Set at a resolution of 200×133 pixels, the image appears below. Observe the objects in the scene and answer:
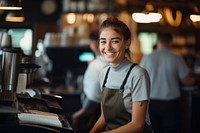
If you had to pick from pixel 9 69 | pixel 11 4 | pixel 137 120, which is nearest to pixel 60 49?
pixel 11 4

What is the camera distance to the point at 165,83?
23.7 ft

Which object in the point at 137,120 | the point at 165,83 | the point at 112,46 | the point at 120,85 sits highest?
the point at 112,46

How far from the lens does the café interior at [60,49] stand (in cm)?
381

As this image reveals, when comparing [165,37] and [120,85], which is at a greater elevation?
[120,85]

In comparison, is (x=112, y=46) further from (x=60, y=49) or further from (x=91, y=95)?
(x=60, y=49)

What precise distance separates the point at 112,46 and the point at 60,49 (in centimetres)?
599

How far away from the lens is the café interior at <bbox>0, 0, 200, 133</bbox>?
3.81m

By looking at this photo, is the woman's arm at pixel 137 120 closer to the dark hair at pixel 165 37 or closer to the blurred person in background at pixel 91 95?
the blurred person in background at pixel 91 95

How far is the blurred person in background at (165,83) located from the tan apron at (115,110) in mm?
3534

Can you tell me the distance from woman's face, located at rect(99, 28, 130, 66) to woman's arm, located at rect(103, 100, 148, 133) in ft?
1.10

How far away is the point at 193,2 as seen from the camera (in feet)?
19.0

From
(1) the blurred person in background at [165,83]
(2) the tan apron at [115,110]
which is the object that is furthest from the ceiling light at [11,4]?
(1) the blurred person in background at [165,83]

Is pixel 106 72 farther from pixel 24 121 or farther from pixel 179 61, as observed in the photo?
pixel 179 61

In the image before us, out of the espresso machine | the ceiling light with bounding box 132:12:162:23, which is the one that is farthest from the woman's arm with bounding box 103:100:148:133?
the ceiling light with bounding box 132:12:162:23
